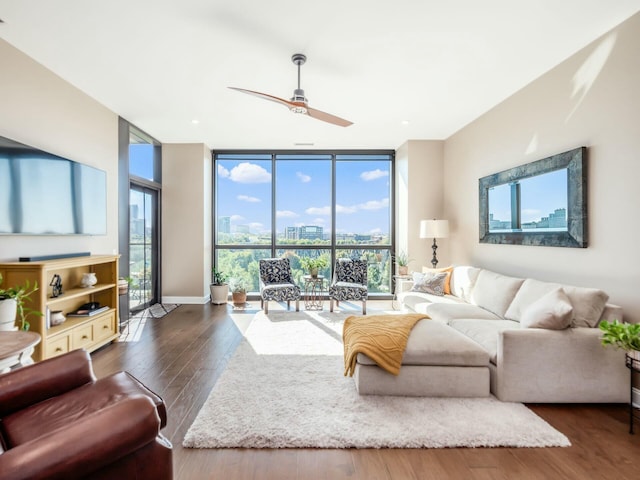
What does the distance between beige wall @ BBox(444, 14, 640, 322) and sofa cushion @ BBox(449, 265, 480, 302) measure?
37cm

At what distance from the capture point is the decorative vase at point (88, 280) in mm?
3570

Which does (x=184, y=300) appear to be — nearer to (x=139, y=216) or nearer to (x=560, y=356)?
(x=139, y=216)

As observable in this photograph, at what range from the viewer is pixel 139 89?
12.1 ft

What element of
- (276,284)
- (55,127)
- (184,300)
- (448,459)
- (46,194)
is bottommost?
(448,459)

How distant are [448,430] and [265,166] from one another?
5.35 metres

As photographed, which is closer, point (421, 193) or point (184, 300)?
point (421, 193)

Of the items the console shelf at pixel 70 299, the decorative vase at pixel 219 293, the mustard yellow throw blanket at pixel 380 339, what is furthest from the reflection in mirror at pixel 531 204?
the console shelf at pixel 70 299

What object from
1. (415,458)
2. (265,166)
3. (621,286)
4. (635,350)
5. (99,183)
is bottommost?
(415,458)

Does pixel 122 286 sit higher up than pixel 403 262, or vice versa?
pixel 403 262

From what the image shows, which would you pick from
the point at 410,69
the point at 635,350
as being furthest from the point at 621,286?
the point at 410,69

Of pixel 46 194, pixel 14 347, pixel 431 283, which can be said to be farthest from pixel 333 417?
pixel 46 194

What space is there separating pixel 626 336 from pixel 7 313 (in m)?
4.03

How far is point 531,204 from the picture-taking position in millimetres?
3602

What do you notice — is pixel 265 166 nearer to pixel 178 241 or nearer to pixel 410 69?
pixel 178 241
